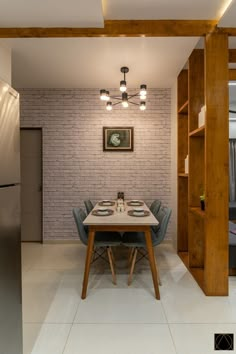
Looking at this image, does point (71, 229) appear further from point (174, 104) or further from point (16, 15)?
point (16, 15)

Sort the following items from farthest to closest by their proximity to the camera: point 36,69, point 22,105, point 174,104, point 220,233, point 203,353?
point 22,105, point 174,104, point 36,69, point 220,233, point 203,353

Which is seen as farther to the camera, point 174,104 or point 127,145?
point 127,145

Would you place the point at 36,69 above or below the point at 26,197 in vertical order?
above

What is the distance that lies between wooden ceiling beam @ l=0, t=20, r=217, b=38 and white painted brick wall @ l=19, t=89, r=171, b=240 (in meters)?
2.02

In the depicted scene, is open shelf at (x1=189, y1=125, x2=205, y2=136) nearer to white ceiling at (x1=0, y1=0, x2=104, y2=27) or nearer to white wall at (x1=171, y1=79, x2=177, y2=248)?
white wall at (x1=171, y1=79, x2=177, y2=248)

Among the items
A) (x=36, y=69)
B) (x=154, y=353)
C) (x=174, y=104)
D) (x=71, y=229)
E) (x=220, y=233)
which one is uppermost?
(x=36, y=69)

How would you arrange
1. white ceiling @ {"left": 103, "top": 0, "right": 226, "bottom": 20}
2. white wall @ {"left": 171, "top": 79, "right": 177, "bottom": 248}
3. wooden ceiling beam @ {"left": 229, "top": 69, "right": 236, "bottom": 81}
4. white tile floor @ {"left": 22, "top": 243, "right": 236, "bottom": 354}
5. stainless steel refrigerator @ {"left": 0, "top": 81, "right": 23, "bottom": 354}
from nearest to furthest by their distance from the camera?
1. stainless steel refrigerator @ {"left": 0, "top": 81, "right": 23, "bottom": 354}
2. white tile floor @ {"left": 22, "top": 243, "right": 236, "bottom": 354}
3. white ceiling @ {"left": 103, "top": 0, "right": 226, "bottom": 20}
4. wooden ceiling beam @ {"left": 229, "top": 69, "right": 236, "bottom": 81}
5. white wall @ {"left": 171, "top": 79, "right": 177, "bottom": 248}

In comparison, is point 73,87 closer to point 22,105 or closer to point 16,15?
point 22,105

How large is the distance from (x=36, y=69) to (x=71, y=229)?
107 inches

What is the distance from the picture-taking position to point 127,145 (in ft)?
15.7

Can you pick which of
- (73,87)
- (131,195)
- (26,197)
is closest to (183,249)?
(131,195)

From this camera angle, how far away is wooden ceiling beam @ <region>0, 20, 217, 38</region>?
2.71 metres

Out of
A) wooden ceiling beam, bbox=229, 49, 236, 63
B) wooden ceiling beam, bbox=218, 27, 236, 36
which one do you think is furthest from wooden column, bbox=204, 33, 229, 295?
wooden ceiling beam, bbox=229, 49, 236, 63

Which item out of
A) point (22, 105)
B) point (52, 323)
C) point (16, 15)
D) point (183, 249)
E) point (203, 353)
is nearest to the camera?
point (203, 353)
